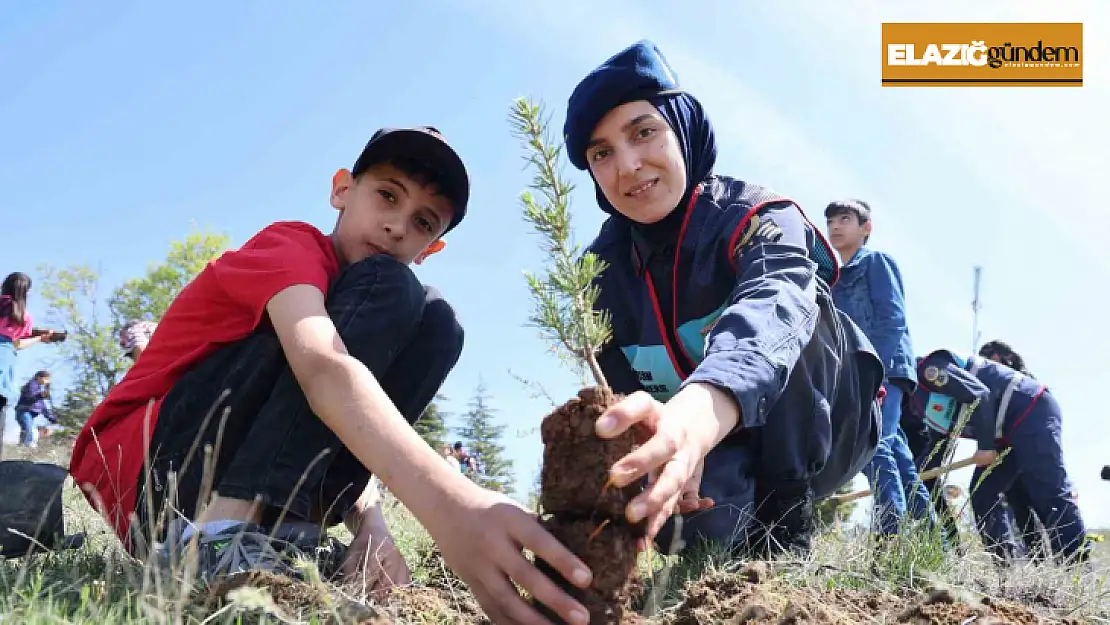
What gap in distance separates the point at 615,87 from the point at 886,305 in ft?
11.2

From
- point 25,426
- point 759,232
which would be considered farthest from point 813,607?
point 25,426

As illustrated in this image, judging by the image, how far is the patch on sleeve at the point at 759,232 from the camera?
229 cm

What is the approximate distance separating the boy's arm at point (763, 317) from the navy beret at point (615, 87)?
57cm

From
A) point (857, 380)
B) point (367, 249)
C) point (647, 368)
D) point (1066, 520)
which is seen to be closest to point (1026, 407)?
point (1066, 520)

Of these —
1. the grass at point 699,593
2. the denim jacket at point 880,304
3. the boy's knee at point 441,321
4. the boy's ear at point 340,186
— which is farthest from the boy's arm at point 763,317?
the denim jacket at point 880,304

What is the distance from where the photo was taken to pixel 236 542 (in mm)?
1761

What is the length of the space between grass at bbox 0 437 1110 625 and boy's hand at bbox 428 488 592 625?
217 millimetres

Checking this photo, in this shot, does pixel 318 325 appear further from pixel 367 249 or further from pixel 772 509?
pixel 772 509

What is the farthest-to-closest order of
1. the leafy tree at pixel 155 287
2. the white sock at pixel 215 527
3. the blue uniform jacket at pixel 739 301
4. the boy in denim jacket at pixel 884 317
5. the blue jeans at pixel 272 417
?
1. the leafy tree at pixel 155 287
2. the boy in denim jacket at pixel 884 317
3. the blue uniform jacket at pixel 739 301
4. the blue jeans at pixel 272 417
5. the white sock at pixel 215 527

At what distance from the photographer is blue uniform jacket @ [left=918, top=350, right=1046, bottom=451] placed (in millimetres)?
5801

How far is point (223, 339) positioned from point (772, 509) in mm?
1923

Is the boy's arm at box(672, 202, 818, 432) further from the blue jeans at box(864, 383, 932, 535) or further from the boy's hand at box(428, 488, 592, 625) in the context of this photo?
the blue jeans at box(864, 383, 932, 535)

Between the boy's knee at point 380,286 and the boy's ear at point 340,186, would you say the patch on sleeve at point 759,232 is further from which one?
the boy's ear at point 340,186

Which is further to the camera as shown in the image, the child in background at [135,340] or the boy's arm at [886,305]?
the child in background at [135,340]
